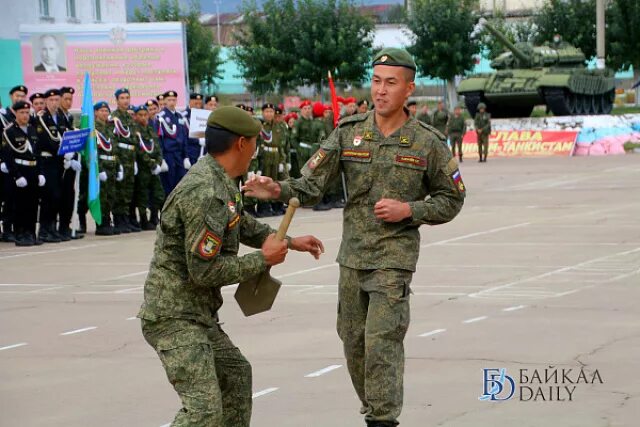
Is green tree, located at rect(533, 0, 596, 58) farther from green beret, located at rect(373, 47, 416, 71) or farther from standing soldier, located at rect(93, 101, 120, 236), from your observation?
green beret, located at rect(373, 47, 416, 71)

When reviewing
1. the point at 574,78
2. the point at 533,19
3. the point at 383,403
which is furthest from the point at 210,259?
the point at 533,19

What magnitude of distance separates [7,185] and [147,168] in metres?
2.49

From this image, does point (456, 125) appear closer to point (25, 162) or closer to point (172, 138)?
point (172, 138)

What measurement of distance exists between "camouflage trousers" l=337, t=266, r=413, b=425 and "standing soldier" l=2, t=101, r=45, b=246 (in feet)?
40.1

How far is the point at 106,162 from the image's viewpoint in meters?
20.2

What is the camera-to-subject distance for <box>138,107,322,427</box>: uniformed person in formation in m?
5.70

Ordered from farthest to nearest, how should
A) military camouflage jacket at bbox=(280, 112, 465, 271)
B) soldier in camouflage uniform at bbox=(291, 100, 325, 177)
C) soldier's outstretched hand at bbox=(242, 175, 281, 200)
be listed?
1. soldier in camouflage uniform at bbox=(291, 100, 325, 177)
2. military camouflage jacket at bbox=(280, 112, 465, 271)
3. soldier's outstretched hand at bbox=(242, 175, 281, 200)

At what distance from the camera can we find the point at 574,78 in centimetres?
4500

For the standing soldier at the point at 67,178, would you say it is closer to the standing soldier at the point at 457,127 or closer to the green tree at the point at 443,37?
the standing soldier at the point at 457,127

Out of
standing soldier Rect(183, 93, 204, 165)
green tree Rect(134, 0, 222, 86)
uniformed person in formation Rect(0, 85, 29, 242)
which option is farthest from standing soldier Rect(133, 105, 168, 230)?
green tree Rect(134, 0, 222, 86)

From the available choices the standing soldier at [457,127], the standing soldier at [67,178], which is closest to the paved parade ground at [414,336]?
the standing soldier at [67,178]

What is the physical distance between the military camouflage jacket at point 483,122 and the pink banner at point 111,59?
8590 millimetres

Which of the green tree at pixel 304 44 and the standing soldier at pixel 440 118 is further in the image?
the green tree at pixel 304 44

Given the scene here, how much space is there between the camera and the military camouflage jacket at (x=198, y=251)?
5.70 metres
